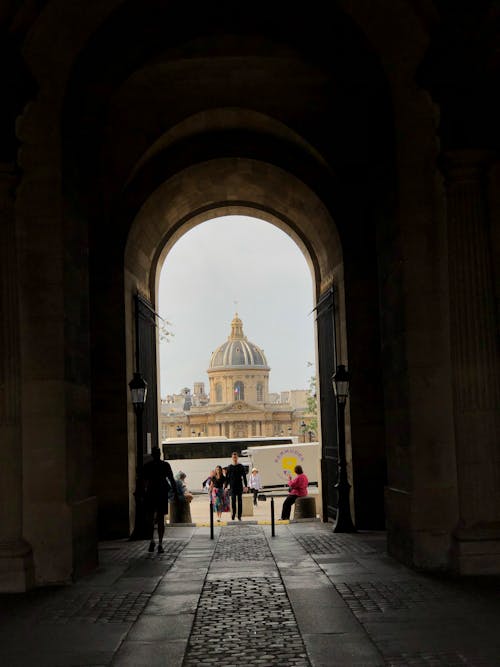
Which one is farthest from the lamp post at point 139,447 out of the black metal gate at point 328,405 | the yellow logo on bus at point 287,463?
the yellow logo on bus at point 287,463

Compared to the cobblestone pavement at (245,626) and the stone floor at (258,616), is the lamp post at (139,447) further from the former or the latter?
the cobblestone pavement at (245,626)

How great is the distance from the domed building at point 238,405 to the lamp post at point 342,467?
316 feet

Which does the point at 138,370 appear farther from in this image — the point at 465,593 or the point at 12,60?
the point at 465,593

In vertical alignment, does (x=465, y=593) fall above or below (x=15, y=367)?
below

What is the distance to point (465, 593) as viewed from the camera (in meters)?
9.87

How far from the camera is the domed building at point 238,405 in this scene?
140875mm

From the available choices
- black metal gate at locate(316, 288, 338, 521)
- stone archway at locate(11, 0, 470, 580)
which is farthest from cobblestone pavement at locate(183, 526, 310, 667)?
black metal gate at locate(316, 288, 338, 521)

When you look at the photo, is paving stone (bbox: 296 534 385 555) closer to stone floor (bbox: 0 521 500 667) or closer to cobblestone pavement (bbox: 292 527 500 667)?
stone floor (bbox: 0 521 500 667)

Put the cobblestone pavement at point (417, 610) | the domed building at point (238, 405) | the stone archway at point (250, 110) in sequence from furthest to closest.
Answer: the domed building at point (238, 405) < the stone archway at point (250, 110) < the cobblestone pavement at point (417, 610)

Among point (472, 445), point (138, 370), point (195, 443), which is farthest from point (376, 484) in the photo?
point (195, 443)

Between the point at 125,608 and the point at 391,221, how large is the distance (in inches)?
249

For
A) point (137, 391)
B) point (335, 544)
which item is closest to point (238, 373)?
point (137, 391)

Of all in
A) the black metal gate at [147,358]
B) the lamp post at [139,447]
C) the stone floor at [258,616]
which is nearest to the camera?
the stone floor at [258,616]

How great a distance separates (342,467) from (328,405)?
367 centimetres
